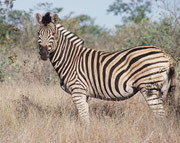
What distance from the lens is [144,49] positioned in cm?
508

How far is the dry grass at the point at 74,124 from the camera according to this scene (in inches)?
178

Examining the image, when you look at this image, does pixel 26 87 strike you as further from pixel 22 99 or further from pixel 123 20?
pixel 123 20

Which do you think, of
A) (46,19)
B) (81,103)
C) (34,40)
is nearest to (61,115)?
(81,103)

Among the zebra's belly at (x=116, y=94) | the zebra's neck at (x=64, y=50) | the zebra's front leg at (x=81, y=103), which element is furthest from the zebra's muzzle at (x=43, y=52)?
the zebra's belly at (x=116, y=94)

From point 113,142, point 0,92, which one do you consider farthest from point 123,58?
point 0,92

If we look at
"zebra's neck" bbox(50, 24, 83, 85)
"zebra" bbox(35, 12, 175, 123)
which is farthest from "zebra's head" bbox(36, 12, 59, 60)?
"zebra's neck" bbox(50, 24, 83, 85)

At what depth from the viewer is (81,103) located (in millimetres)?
5336

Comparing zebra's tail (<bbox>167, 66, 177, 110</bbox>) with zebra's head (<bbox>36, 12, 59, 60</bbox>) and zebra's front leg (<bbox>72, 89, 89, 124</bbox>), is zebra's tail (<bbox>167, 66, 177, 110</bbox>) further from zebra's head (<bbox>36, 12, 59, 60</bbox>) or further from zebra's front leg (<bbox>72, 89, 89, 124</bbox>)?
zebra's head (<bbox>36, 12, 59, 60</bbox>)

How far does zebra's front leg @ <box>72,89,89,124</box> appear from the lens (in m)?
5.34

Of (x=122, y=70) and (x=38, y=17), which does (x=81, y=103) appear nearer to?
(x=122, y=70)

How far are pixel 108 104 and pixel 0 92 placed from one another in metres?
2.73

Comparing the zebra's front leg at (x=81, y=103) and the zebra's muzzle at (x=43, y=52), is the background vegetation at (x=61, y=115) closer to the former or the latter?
the zebra's front leg at (x=81, y=103)

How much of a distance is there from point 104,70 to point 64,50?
0.92 m

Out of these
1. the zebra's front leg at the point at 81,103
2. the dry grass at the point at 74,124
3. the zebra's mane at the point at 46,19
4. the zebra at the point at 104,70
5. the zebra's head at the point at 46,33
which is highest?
the zebra's mane at the point at 46,19
